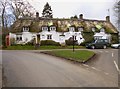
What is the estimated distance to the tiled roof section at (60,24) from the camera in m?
69.8

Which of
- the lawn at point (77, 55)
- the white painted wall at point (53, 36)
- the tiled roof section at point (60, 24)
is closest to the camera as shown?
the lawn at point (77, 55)

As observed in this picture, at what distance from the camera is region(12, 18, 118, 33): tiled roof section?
6975 cm

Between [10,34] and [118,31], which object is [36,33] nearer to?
[10,34]

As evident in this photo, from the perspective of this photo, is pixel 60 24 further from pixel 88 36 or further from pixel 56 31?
pixel 88 36

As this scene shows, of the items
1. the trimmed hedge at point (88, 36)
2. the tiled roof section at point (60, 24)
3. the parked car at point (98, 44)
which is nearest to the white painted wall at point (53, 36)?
the trimmed hedge at point (88, 36)

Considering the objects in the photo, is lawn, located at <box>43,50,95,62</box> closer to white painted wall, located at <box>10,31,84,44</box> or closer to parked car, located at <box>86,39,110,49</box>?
parked car, located at <box>86,39,110,49</box>

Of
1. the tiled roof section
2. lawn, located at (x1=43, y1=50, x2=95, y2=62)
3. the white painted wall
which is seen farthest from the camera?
the tiled roof section

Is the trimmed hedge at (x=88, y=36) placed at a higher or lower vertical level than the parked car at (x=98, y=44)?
higher

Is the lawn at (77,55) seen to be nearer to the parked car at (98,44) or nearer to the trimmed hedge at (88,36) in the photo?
the parked car at (98,44)

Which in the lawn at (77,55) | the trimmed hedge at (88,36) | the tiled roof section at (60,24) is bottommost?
the lawn at (77,55)

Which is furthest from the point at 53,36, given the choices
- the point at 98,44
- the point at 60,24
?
the point at 98,44

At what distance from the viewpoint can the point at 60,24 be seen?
71.6m

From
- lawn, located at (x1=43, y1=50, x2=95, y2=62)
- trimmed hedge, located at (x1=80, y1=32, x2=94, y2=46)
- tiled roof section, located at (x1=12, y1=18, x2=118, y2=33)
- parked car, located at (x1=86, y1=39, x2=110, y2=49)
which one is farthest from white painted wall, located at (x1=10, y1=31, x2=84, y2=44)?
lawn, located at (x1=43, y1=50, x2=95, y2=62)

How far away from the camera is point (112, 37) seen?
71.6m
